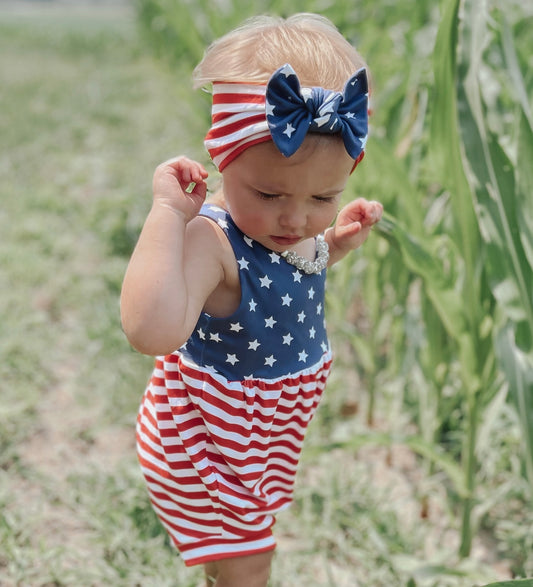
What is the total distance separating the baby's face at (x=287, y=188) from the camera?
876 millimetres

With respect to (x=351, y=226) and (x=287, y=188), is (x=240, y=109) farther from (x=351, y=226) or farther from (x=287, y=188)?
(x=351, y=226)

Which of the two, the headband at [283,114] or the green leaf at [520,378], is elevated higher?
the headband at [283,114]

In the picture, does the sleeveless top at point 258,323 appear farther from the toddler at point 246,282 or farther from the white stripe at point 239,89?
the white stripe at point 239,89

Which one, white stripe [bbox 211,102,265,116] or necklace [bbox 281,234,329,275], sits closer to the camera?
white stripe [bbox 211,102,265,116]

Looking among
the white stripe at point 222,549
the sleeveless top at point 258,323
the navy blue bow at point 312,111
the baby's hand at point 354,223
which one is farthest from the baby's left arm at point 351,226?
the white stripe at point 222,549

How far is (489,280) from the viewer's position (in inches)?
49.3

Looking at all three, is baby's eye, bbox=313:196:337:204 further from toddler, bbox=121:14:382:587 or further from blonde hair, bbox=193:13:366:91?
blonde hair, bbox=193:13:366:91

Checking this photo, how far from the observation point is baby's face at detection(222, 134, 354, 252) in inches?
34.5

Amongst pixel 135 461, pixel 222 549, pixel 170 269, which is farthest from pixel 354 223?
pixel 135 461

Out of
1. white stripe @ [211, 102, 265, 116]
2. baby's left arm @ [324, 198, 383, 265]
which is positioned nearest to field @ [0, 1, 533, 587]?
baby's left arm @ [324, 198, 383, 265]

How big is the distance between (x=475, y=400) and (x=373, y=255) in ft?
1.90

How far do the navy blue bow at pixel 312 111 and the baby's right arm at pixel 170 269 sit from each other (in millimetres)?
145

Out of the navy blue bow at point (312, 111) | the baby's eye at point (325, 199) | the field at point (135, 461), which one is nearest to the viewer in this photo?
the navy blue bow at point (312, 111)

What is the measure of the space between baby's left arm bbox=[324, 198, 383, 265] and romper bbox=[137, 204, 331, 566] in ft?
0.27
